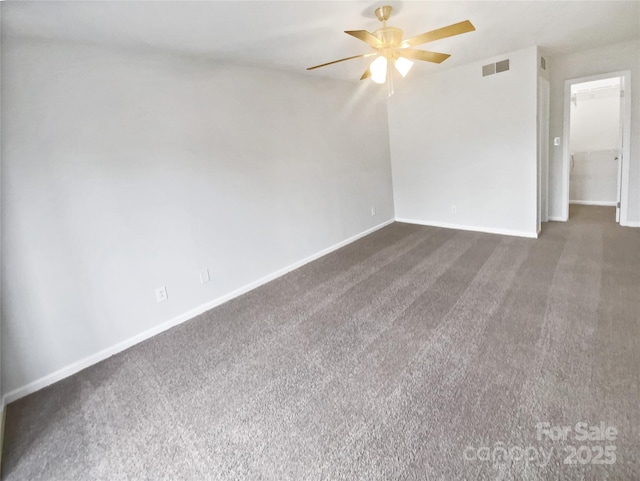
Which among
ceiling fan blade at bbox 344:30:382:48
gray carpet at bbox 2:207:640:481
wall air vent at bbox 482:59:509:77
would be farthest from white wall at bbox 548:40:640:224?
ceiling fan blade at bbox 344:30:382:48

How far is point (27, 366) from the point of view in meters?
2.17

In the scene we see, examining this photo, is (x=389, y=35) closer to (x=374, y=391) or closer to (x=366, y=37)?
(x=366, y=37)

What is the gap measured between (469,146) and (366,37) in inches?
119

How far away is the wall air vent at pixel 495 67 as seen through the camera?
3.91m

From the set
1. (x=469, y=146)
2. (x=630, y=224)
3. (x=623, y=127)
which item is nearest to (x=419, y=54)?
(x=469, y=146)

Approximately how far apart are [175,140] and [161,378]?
1946 mm

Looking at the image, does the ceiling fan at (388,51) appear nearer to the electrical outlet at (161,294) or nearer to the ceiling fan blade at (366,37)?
the ceiling fan blade at (366,37)

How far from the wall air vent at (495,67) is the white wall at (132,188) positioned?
2.19 meters

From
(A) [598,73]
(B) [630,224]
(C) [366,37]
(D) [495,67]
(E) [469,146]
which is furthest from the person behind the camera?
(E) [469,146]

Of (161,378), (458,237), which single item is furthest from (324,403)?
(458,237)

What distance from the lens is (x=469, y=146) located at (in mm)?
4504

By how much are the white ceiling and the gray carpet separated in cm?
231

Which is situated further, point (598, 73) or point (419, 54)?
point (598, 73)

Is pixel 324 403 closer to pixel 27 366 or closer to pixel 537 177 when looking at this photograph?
pixel 27 366
